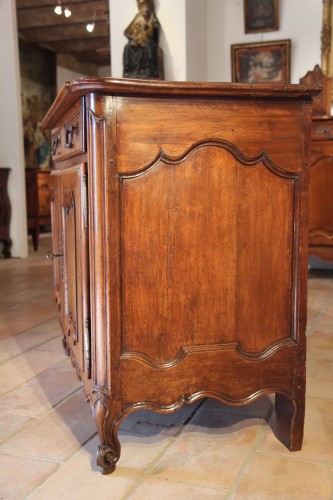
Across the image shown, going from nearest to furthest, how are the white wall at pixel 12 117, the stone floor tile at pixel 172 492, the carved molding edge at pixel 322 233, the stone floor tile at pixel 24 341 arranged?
1. the stone floor tile at pixel 172 492
2. the stone floor tile at pixel 24 341
3. the carved molding edge at pixel 322 233
4. the white wall at pixel 12 117

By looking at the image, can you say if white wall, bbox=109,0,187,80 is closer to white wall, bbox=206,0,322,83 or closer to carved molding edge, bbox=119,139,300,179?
white wall, bbox=206,0,322,83

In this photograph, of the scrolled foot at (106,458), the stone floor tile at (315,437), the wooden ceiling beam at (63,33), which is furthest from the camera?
the wooden ceiling beam at (63,33)

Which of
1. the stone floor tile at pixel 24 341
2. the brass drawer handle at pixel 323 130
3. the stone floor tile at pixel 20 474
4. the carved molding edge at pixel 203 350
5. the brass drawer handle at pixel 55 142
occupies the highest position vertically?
the brass drawer handle at pixel 323 130

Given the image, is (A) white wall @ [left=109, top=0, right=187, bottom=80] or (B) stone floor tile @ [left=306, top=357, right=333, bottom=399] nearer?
(B) stone floor tile @ [left=306, top=357, right=333, bottom=399]

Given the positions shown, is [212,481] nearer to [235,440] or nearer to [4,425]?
[235,440]

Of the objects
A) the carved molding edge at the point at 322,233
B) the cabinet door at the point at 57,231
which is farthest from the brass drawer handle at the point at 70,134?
the carved molding edge at the point at 322,233

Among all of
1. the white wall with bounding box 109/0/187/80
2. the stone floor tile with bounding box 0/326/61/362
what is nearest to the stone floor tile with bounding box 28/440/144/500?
the stone floor tile with bounding box 0/326/61/362

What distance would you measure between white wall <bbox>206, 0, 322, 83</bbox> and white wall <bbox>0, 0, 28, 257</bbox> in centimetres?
220

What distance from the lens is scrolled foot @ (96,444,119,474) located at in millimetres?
1522

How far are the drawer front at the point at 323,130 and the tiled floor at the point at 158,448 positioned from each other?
93.9 inches

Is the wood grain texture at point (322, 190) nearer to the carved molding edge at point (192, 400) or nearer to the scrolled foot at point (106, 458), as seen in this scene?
the carved molding edge at point (192, 400)

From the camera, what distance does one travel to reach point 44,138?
11.7 meters

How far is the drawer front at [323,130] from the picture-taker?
14.4ft

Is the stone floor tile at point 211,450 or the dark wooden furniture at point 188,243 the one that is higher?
the dark wooden furniture at point 188,243
